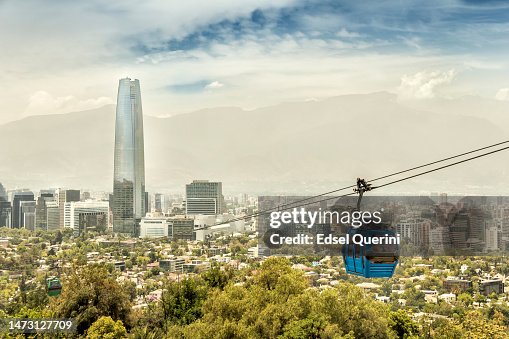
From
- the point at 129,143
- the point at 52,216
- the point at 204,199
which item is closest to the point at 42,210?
the point at 52,216

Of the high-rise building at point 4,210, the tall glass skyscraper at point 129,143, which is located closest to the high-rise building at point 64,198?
the high-rise building at point 4,210

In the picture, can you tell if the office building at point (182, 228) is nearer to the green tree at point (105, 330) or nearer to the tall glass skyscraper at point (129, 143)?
the tall glass skyscraper at point (129, 143)

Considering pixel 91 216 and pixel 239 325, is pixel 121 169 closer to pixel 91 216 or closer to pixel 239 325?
pixel 91 216

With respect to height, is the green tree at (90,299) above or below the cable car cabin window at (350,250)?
below

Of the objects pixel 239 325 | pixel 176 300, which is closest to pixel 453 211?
pixel 176 300

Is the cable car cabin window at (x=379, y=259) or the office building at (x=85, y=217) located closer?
the cable car cabin window at (x=379, y=259)

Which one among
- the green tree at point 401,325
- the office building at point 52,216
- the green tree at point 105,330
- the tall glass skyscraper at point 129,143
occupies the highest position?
the tall glass skyscraper at point 129,143
